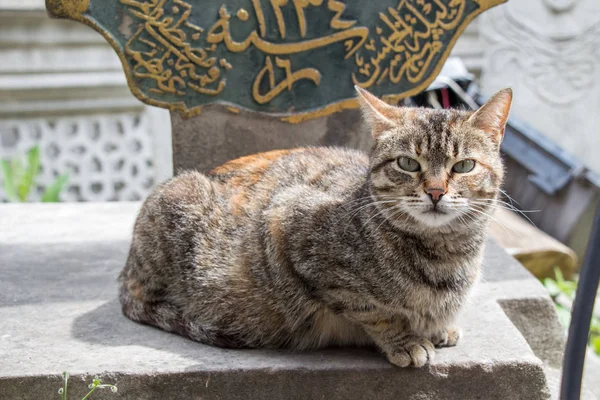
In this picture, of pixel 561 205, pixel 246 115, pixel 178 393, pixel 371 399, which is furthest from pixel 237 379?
pixel 561 205

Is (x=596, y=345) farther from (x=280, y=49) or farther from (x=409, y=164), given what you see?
(x=409, y=164)

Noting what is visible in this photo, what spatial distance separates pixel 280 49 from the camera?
361 cm

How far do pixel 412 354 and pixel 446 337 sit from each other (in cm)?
21

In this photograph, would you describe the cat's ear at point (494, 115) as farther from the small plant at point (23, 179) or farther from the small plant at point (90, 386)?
the small plant at point (23, 179)

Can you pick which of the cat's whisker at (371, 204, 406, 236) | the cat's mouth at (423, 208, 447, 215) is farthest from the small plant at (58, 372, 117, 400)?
the cat's mouth at (423, 208, 447, 215)

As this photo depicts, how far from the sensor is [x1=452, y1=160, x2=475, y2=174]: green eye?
243 centimetres

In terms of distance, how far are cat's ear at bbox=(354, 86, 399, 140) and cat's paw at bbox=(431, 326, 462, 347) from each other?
2.32 feet

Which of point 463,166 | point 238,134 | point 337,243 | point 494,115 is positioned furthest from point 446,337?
point 238,134

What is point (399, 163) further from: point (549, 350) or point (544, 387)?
point (549, 350)

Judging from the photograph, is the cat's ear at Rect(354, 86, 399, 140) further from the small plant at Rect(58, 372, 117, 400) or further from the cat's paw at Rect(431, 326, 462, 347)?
the small plant at Rect(58, 372, 117, 400)

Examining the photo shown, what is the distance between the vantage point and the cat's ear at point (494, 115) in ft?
8.16

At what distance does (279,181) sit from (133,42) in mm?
1064

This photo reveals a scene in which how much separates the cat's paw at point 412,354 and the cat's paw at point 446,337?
0.32ft

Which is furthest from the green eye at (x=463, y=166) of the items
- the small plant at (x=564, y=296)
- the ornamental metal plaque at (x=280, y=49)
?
the small plant at (x=564, y=296)
